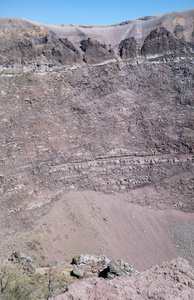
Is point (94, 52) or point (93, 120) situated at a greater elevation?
point (94, 52)

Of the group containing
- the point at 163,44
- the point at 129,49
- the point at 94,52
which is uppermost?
the point at 163,44

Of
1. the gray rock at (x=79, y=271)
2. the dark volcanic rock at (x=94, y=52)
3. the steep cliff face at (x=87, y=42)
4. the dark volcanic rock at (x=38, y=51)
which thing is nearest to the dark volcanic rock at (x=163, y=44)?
the steep cliff face at (x=87, y=42)

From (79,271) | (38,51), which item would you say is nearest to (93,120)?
(38,51)

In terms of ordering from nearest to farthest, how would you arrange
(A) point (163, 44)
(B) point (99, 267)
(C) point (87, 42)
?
(B) point (99, 267), (A) point (163, 44), (C) point (87, 42)

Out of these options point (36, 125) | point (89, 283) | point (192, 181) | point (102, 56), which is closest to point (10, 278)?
point (89, 283)

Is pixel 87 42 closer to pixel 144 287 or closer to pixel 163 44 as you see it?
pixel 163 44

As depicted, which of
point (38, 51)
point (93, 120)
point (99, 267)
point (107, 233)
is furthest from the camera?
point (38, 51)
